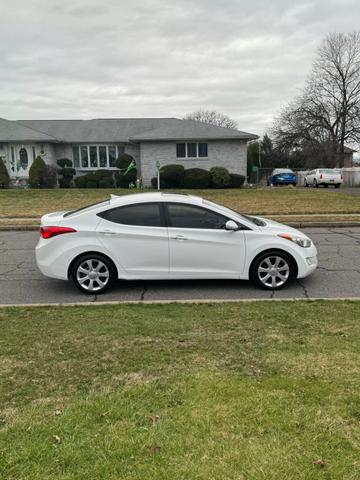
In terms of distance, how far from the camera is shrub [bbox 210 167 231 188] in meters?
26.7

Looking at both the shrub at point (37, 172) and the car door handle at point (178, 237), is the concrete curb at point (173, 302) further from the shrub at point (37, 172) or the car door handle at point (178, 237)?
the shrub at point (37, 172)

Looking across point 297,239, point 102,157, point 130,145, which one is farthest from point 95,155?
point 297,239

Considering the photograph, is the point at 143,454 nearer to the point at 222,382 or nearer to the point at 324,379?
the point at 222,382

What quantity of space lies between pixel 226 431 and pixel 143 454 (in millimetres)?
556

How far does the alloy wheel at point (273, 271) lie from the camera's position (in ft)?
21.5

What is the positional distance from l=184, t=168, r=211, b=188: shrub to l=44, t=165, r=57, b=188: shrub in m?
8.97

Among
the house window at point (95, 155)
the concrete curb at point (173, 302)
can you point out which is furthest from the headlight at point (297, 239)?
the house window at point (95, 155)

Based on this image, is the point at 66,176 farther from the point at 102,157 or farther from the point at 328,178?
the point at 328,178

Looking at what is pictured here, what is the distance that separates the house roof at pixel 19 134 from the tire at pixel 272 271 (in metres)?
26.1

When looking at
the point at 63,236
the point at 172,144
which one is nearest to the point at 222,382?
the point at 63,236

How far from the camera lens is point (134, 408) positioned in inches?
120

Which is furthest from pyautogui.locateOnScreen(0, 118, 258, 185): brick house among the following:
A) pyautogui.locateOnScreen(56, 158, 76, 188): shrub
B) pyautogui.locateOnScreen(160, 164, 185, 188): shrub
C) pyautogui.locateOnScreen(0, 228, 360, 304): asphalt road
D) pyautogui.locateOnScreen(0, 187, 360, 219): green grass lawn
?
pyautogui.locateOnScreen(0, 228, 360, 304): asphalt road

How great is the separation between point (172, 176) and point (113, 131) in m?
8.40

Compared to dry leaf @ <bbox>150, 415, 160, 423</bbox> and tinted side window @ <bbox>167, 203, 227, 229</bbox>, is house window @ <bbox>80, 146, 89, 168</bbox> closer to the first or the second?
tinted side window @ <bbox>167, 203, 227, 229</bbox>
